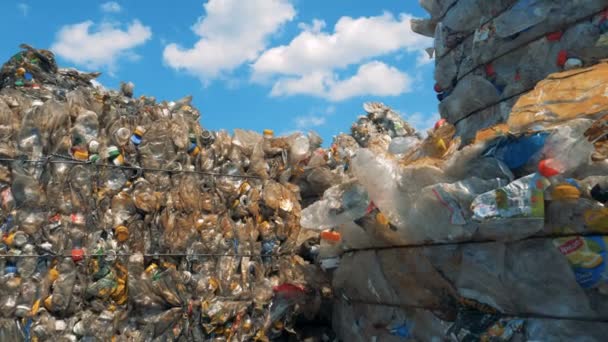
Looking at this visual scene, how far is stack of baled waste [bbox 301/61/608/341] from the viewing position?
7.33ft

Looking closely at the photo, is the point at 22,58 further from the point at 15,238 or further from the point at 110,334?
the point at 110,334

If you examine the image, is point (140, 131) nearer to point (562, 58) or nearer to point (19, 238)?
point (19, 238)

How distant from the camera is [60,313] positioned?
345 cm

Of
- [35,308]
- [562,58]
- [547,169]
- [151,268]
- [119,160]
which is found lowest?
[35,308]

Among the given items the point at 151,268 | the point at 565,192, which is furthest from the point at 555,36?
the point at 151,268

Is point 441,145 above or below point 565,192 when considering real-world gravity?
above

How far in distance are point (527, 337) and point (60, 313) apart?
267 centimetres

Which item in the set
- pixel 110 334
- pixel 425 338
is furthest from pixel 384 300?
pixel 110 334

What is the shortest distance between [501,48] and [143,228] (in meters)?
2.58

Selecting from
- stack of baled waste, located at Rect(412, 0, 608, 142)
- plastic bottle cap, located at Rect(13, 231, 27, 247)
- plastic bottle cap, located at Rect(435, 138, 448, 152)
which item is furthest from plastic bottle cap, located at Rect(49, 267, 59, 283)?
stack of baled waste, located at Rect(412, 0, 608, 142)

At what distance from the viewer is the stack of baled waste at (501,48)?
2.98m

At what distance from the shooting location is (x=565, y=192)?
7.32ft

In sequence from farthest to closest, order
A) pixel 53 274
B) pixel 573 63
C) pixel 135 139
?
pixel 135 139 → pixel 53 274 → pixel 573 63

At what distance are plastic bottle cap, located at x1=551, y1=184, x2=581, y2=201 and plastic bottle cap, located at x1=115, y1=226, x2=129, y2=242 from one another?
2.66 metres
